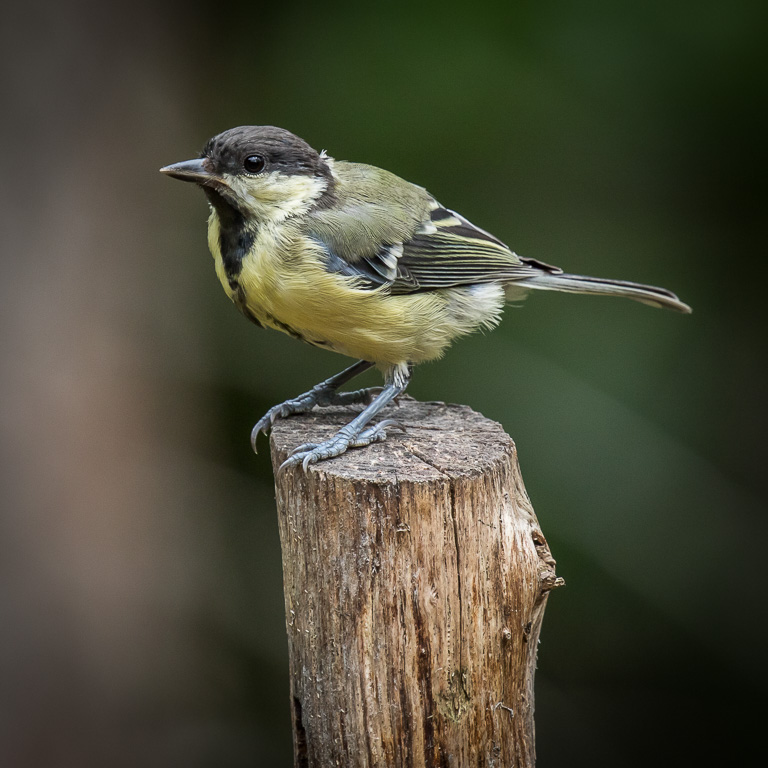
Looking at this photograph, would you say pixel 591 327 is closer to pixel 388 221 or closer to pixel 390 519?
pixel 388 221

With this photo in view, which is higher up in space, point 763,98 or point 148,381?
point 763,98

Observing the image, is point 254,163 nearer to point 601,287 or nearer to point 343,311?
point 343,311

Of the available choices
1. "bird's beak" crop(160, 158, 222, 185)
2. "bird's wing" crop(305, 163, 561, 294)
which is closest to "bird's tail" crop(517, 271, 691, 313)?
"bird's wing" crop(305, 163, 561, 294)

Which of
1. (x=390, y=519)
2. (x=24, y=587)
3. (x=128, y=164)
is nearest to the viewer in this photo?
(x=390, y=519)

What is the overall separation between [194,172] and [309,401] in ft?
2.79

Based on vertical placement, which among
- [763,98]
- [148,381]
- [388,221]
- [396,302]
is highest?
[763,98]

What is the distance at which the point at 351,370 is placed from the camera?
329cm

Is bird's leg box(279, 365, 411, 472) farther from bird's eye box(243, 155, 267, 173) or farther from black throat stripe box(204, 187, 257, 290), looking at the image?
bird's eye box(243, 155, 267, 173)

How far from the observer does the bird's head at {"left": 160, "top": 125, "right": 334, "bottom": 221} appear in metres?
2.80

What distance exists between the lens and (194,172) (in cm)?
277

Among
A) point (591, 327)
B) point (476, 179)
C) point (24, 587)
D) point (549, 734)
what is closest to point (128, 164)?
point (476, 179)

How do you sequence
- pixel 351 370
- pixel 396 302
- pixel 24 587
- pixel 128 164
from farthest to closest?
pixel 128 164 → pixel 24 587 → pixel 351 370 → pixel 396 302

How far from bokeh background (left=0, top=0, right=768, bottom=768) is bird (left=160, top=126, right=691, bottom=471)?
3.53 feet

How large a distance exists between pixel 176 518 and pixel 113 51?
2.11 metres
